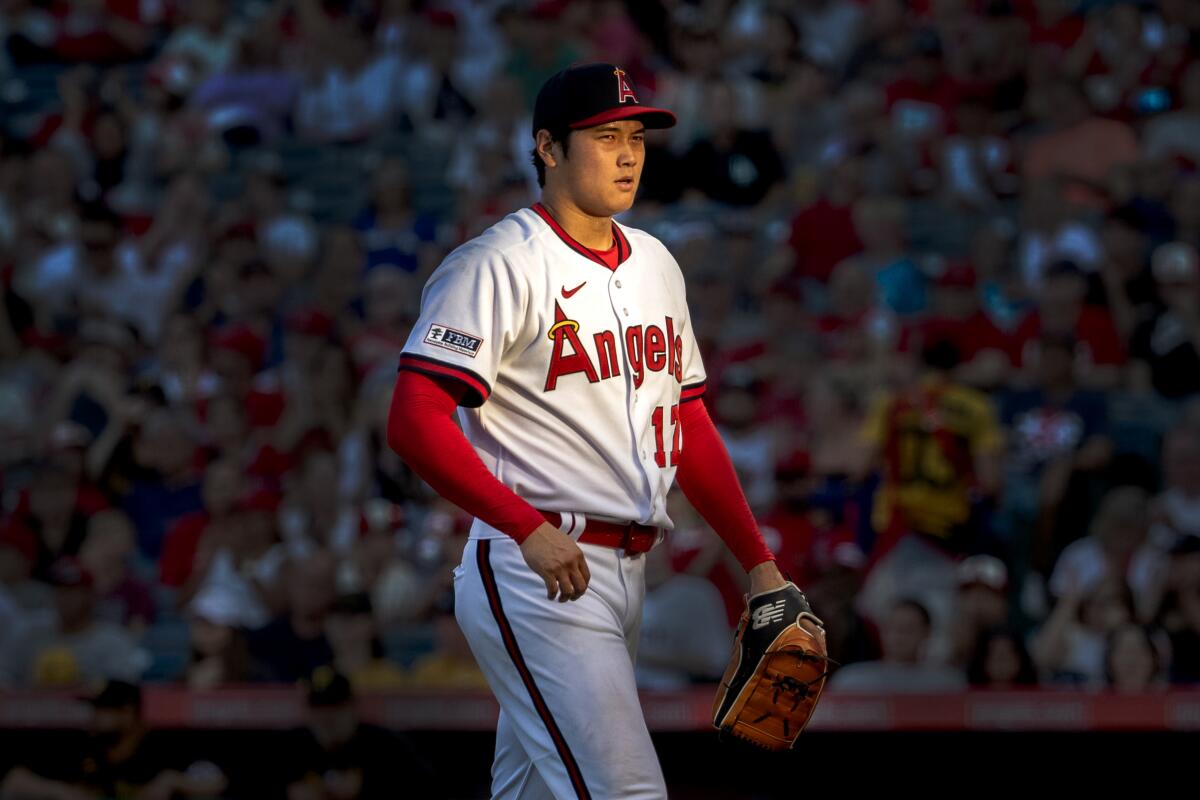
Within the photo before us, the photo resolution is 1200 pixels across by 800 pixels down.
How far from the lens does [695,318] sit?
846cm

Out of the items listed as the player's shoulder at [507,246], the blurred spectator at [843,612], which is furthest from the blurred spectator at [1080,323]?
the player's shoulder at [507,246]

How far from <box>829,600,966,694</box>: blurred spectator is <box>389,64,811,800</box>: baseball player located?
9.35 feet

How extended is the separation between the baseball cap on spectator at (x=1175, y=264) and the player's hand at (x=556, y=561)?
18.0ft

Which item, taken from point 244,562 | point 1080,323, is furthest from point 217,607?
point 1080,323

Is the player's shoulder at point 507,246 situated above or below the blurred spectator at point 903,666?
above

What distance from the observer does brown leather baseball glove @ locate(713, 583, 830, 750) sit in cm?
339

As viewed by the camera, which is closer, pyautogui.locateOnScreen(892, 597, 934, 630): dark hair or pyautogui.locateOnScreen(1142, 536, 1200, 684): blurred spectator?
pyautogui.locateOnScreen(1142, 536, 1200, 684): blurred spectator

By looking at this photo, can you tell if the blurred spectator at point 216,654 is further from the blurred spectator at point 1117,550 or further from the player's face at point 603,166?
the player's face at point 603,166

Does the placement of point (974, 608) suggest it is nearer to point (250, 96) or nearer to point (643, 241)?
point (643, 241)

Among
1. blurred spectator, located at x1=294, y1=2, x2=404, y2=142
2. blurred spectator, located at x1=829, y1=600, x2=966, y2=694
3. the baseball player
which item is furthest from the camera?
blurred spectator, located at x1=294, y1=2, x2=404, y2=142

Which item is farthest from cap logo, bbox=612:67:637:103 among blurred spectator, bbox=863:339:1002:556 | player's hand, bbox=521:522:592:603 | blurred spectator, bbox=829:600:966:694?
blurred spectator, bbox=863:339:1002:556

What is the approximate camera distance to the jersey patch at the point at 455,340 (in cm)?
328

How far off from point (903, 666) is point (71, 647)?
3567mm

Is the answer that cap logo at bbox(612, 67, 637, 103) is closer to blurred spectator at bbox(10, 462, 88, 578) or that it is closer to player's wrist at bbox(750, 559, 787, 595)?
player's wrist at bbox(750, 559, 787, 595)
